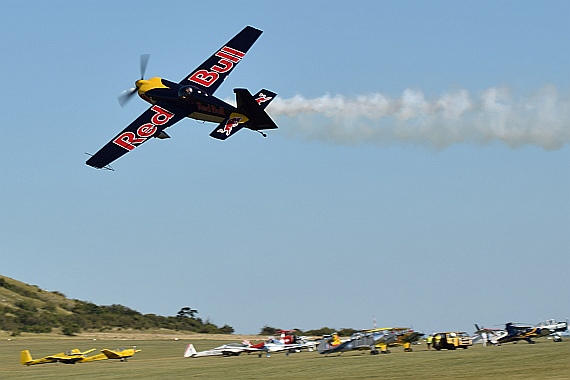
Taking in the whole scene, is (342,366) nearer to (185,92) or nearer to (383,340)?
(383,340)

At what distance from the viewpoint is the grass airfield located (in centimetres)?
4072

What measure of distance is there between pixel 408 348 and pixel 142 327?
49788 mm

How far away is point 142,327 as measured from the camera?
3890 inches

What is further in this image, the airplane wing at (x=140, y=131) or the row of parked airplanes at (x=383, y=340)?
the airplane wing at (x=140, y=131)

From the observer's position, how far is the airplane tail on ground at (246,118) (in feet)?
183

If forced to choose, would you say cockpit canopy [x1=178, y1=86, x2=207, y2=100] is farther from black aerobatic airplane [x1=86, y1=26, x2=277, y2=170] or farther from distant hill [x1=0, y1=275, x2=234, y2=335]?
distant hill [x1=0, y1=275, x2=234, y2=335]

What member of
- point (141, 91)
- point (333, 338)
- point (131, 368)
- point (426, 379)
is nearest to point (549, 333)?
point (333, 338)

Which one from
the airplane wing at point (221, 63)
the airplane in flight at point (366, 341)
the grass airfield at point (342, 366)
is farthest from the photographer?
the airplane wing at point (221, 63)

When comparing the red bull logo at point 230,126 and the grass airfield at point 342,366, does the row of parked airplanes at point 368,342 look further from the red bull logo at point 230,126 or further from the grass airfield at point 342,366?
the red bull logo at point 230,126

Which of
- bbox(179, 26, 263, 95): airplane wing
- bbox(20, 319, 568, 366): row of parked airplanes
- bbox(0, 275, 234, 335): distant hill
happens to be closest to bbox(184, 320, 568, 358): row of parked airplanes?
bbox(20, 319, 568, 366): row of parked airplanes

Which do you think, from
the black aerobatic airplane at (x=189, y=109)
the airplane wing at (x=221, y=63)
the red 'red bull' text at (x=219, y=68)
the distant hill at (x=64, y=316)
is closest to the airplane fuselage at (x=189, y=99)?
the black aerobatic airplane at (x=189, y=109)

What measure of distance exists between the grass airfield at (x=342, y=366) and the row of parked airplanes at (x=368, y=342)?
56 cm

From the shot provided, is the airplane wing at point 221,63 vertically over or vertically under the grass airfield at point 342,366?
over

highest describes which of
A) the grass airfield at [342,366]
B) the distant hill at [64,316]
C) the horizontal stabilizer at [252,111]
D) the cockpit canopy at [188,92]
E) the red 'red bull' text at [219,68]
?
the red 'red bull' text at [219,68]
